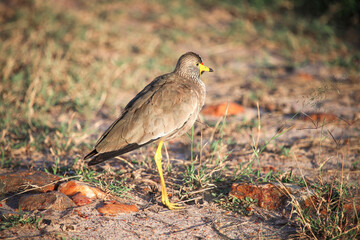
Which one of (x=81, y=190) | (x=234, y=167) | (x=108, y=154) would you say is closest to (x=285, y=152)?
(x=234, y=167)

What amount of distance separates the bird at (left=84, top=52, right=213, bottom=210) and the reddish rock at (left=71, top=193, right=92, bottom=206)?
275 mm

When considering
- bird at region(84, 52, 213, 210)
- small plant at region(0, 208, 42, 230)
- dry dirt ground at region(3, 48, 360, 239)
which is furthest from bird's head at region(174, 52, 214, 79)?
small plant at region(0, 208, 42, 230)

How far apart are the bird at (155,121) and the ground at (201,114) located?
Answer: 0.27 metres

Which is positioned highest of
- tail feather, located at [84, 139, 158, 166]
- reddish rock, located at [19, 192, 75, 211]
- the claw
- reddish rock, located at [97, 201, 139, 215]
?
tail feather, located at [84, 139, 158, 166]

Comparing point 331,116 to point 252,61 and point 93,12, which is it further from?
point 93,12

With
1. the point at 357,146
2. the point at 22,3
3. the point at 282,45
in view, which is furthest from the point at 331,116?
the point at 22,3

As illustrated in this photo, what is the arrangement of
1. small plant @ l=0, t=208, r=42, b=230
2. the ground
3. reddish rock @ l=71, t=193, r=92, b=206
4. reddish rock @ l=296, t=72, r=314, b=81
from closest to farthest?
small plant @ l=0, t=208, r=42, b=230 < the ground < reddish rock @ l=71, t=193, r=92, b=206 < reddish rock @ l=296, t=72, r=314, b=81

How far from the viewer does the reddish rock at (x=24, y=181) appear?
3.14m

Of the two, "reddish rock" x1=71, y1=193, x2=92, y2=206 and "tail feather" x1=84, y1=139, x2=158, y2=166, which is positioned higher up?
"tail feather" x1=84, y1=139, x2=158, y2=166

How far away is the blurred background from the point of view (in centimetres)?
496

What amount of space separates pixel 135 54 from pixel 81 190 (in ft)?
14.8

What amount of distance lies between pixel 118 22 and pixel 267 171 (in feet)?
19.2

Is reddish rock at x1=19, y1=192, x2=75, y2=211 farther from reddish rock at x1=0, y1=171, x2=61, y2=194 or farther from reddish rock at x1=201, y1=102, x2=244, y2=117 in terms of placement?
reddish rock at x1=201, y1=102, x2=244, y2=117

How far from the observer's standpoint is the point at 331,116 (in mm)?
4699
